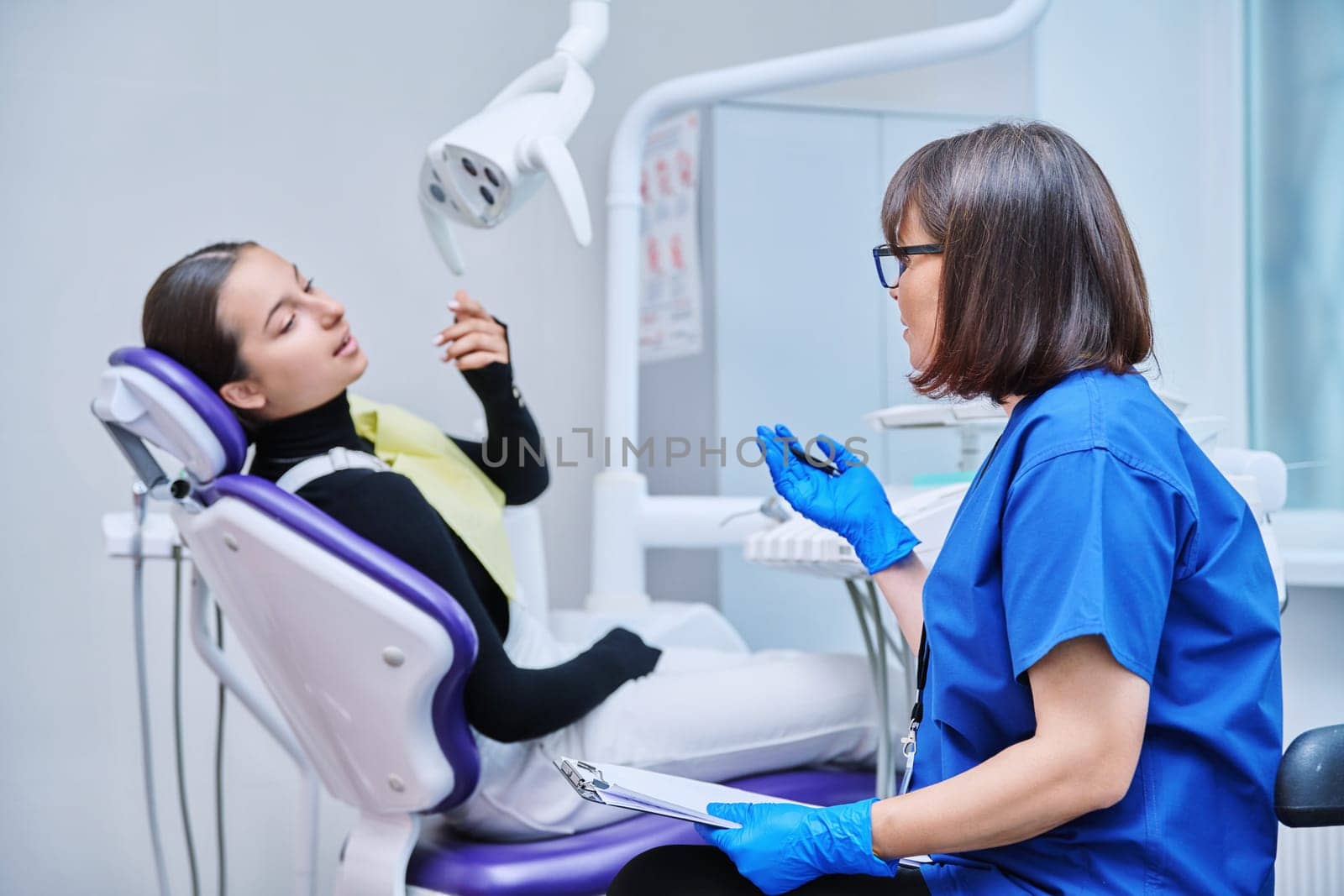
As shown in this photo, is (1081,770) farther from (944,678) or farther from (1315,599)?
(1315,599)

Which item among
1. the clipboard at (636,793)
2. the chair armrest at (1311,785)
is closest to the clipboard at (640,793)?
the clipboard at (636,793)

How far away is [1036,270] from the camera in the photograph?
767 millimetres

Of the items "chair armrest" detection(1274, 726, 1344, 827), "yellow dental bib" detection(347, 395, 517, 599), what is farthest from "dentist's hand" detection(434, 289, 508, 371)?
"chair armrest" detection(1274, 726, 1344, 827)

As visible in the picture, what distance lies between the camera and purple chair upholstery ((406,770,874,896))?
3.99ft

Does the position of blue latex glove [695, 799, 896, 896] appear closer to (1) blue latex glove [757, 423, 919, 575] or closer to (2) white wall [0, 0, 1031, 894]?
(1) blue latex glove [757, 423, 919, 575]

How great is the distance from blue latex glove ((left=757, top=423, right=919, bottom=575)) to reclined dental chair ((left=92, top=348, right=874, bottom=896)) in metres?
0.37

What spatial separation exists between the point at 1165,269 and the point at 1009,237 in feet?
4.82

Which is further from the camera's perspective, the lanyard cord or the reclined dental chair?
the reclined dental chair

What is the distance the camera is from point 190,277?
50.4 inches

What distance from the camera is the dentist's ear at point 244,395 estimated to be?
1.30m

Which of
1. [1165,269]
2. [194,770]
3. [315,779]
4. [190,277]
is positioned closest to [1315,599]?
[1165,269]

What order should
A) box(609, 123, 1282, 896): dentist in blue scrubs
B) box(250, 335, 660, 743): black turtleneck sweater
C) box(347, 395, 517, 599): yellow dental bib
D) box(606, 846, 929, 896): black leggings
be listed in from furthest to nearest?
1. box(347, 395, 517, 599): yellow dental bib
2. box(250, 335, 660, 743): black turtleneck sweater
3. box(606, 846, 929, 896): black leggings
4. box(609, 123, 1282, 896): dentist in blue scrubs

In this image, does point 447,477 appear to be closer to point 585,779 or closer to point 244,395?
point 244,395

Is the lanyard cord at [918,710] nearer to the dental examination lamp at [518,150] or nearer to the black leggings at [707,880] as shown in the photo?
the black leggings at [707,880]
